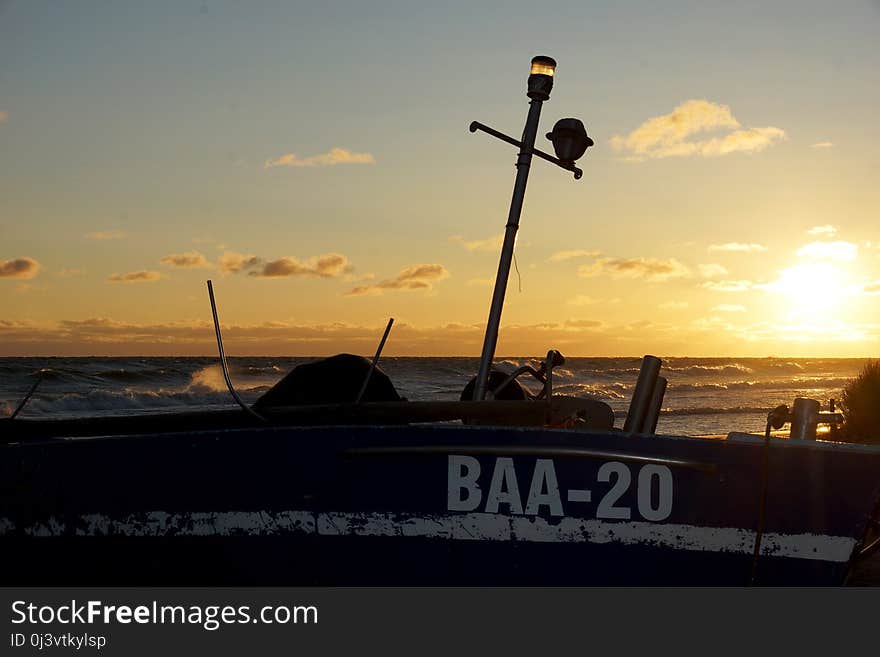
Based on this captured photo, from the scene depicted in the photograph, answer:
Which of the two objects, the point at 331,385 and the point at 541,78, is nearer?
the point at 541,78

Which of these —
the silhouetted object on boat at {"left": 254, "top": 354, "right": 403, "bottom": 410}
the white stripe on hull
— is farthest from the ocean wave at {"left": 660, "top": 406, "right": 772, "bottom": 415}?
the white stripe on hull

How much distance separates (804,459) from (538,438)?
1.21 meters

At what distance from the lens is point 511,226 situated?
566 cm

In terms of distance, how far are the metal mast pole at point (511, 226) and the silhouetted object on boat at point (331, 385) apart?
0.70 meters

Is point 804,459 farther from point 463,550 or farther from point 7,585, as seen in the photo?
point 7,585

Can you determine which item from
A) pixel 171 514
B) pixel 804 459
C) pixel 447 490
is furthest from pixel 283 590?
pixel 804 459

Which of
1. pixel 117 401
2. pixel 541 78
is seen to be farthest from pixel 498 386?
pixel 117 401

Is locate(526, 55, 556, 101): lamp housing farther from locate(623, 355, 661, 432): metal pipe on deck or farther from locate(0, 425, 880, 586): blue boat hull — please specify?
locate(0, 425, 880, 586): blue boat hull

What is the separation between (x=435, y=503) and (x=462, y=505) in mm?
129

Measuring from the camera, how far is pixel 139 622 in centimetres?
448

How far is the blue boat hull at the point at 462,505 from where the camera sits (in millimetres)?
4238

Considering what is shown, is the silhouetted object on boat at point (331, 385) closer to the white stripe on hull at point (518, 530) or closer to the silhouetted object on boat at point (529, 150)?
the silhouetted object on boat at point (529, 150)

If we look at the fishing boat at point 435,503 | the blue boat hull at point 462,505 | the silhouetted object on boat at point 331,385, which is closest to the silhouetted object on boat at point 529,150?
the silhouetted object on boat at point 331,385

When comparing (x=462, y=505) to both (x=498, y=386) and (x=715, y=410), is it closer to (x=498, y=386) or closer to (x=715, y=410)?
(x=498, y=386)
